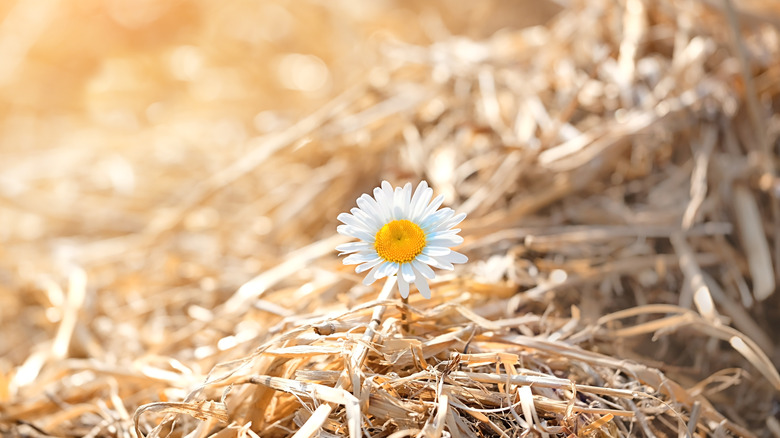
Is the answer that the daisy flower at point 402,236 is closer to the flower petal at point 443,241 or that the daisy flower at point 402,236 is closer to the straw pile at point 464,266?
the flower petal at point 443,241

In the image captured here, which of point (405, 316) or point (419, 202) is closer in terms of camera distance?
point (419, 202)

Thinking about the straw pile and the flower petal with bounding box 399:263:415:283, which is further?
the straw pile

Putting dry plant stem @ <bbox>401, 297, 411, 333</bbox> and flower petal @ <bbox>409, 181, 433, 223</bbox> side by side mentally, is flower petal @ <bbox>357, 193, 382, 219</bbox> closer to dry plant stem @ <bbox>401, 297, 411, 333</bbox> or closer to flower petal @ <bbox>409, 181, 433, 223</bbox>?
flower petal @ <bbox>409, 181, 433, 223</bbox>

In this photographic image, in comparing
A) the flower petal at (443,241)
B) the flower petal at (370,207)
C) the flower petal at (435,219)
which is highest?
the flower petal at (370,207)

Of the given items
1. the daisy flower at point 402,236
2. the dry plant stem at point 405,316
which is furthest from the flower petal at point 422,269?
the dry plant stem at point 405,316

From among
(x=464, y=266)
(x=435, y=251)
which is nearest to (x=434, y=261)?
(x=435, y=251)

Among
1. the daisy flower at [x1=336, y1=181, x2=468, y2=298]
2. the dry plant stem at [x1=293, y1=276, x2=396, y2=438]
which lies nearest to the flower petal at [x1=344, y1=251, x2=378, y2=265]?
the daisy flower at [x1=336, y1=181, x2=468, y2=298]

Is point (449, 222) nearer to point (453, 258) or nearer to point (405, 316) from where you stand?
point (453, 258)
